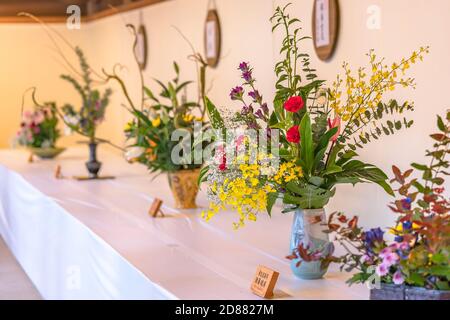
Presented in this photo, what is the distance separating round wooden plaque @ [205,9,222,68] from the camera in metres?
3.87

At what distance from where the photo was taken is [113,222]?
2.63m

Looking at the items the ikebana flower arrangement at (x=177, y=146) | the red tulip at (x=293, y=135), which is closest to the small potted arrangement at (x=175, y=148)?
the ikebana flower arrangement at (x=177, y=146)

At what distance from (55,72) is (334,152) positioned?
5.20 m

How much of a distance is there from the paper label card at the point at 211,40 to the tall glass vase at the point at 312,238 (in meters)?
2.24

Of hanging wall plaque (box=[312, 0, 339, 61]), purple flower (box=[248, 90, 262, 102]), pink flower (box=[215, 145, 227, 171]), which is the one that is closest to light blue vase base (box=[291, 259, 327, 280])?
pink flower (box=[215, 145, 227, 171])

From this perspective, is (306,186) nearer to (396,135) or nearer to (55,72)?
(396,135)

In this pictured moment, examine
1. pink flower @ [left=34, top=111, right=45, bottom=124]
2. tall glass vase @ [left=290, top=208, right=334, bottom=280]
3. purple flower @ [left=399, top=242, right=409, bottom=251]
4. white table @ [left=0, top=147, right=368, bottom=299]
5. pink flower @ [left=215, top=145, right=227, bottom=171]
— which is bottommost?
white table @ [left=0, top=147, right=368, bottom=299]

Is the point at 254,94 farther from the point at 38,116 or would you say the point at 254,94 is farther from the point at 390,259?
the point at 38,116

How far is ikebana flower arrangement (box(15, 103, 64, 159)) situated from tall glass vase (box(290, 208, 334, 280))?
3.38 m

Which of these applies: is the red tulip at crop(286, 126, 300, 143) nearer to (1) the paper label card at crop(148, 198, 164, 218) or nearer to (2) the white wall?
(2) the white wall

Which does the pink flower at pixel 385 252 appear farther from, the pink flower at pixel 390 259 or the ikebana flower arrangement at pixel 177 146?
the ikebana flower arrangement at pixel 177 146

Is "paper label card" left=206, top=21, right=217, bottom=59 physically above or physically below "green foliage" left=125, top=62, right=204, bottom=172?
above

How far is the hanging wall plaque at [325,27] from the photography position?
2.48 metres
